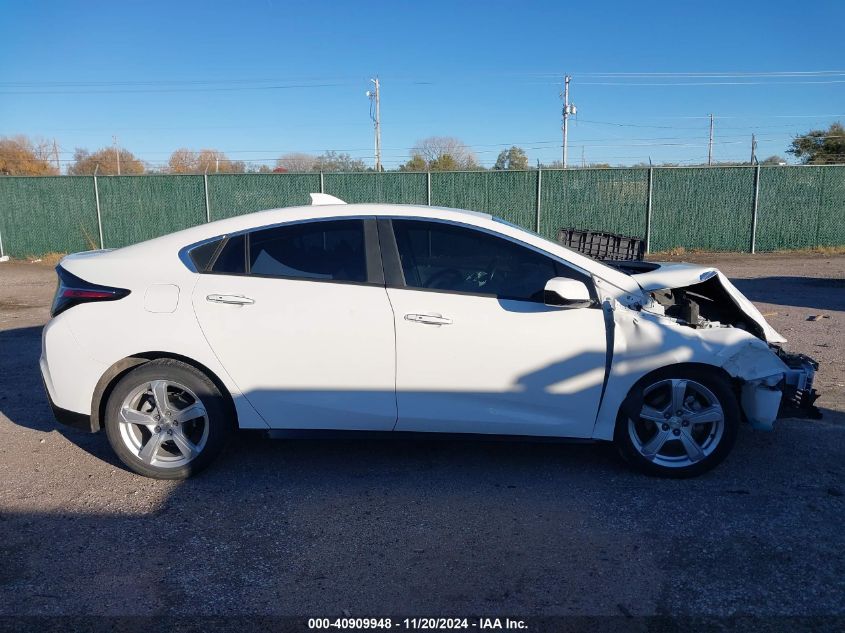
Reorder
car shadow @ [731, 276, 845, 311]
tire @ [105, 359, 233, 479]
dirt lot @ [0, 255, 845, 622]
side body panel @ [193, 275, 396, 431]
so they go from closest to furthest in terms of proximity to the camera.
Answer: dirt lot @ [0, 255, 845, 622]
side body panel @ [193, 275, 396, 431]
tire @ [105, 359, 233, 479]
car shadow @ [731, 276, 845, 311]

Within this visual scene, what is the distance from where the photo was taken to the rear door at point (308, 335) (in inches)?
171

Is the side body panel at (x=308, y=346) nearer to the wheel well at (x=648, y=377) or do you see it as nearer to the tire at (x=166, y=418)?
the tire at (x=166, y=418)

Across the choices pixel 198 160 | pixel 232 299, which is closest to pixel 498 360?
pixel 232 299

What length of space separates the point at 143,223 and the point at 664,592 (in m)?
17.7

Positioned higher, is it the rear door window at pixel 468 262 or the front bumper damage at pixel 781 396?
the rear door window at pixel 468 262

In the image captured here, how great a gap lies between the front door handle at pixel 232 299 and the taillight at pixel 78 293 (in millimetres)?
547

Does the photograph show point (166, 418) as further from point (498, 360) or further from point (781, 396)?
point (781, 396)

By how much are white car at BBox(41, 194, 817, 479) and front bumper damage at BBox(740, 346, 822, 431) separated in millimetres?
13

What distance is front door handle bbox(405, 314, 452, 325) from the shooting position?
4305mm

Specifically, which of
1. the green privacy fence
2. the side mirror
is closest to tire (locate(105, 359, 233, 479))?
the side mirror

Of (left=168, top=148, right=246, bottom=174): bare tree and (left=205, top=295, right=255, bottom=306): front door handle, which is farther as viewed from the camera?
(left=168, top=148, right=246, bottom=174): bare tree

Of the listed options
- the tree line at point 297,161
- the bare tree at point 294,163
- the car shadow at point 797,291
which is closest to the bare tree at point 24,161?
the tree line at point 297,161

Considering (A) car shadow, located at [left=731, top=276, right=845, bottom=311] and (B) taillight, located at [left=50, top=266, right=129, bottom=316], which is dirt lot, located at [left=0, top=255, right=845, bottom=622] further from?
(A) car shadow, located at [left=731, top=276, right=845, bottom=311]

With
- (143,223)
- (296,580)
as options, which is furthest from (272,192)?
(296,580)
